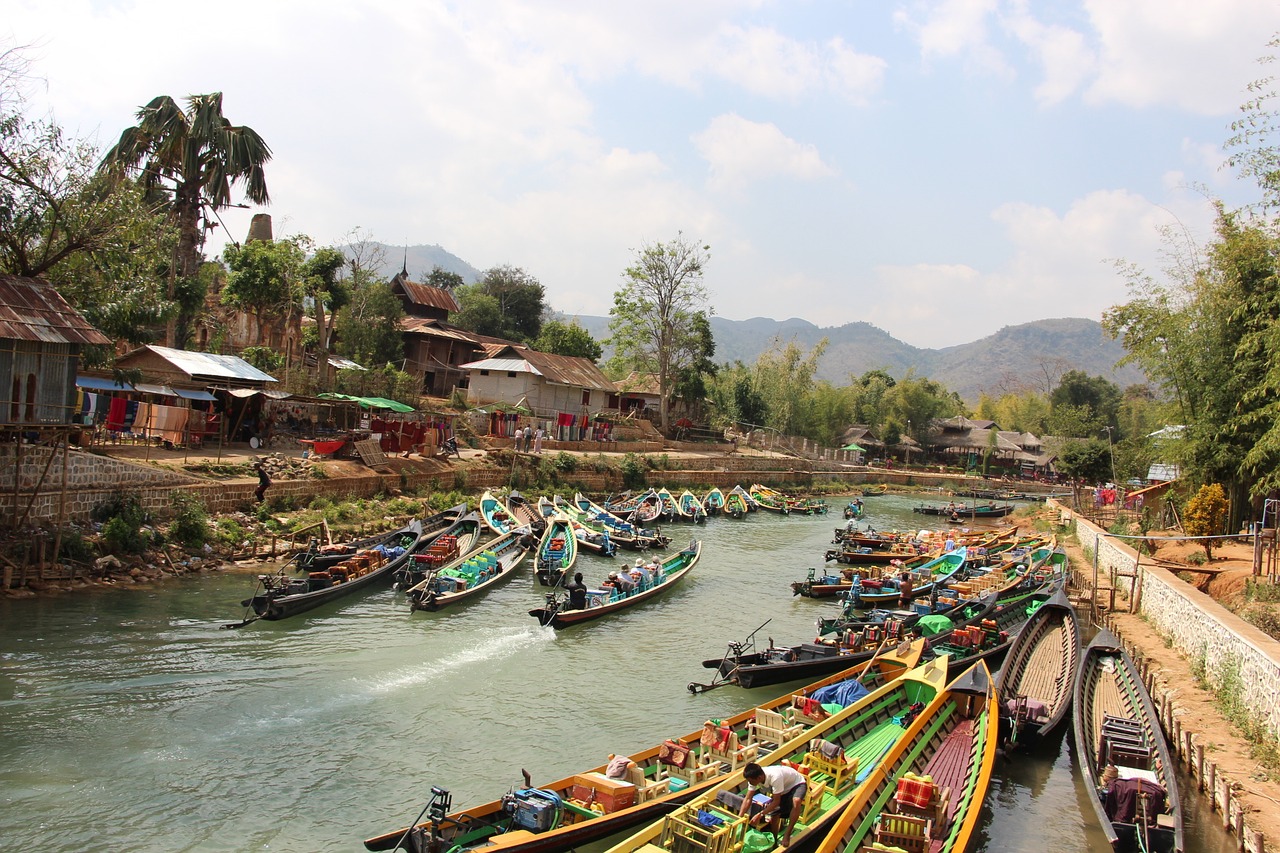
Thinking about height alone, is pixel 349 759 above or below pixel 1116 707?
below

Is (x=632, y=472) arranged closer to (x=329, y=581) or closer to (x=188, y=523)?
(x=188, y=523)

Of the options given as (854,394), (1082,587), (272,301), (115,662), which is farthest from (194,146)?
(854,394)

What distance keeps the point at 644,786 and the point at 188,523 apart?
16969mm

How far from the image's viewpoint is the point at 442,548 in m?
24.0

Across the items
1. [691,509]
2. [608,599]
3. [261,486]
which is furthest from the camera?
[691,509]

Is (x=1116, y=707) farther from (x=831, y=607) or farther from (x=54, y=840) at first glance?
(x=54, y=840)

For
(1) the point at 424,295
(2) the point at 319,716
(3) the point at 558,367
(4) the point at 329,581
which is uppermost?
(1) the point at 424,295

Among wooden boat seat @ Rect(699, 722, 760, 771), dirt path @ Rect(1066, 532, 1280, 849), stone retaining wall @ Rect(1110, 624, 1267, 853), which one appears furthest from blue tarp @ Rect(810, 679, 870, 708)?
dirt path @ Rect(1066, 532, 1280, 849)

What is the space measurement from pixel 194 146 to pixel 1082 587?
35891mm

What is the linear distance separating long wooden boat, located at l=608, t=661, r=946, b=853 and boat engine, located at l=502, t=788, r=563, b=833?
3.76 feet

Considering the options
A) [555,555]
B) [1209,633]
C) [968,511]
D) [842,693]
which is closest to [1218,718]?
[1209,633]

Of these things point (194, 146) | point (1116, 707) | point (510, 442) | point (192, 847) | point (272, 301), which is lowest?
point (192, 847)

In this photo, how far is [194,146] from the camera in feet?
109

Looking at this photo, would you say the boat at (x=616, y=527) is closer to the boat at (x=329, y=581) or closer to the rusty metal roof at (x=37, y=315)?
the boat at (x=329, y=581)
